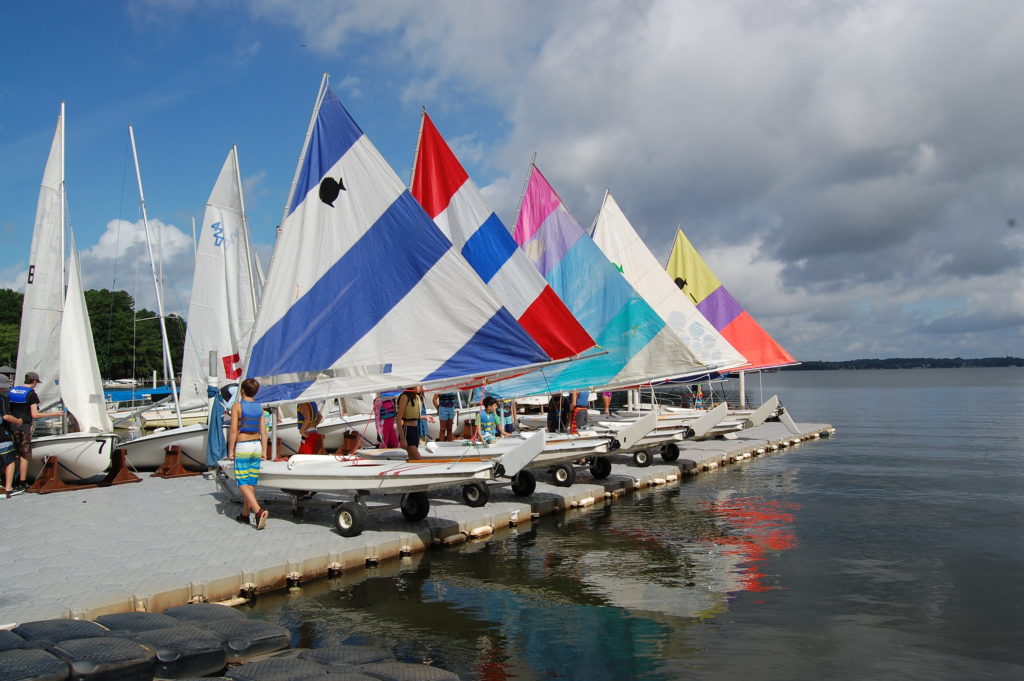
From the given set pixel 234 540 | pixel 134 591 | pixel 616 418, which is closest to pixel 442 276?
pixel 234 540

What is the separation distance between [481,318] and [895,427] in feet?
120

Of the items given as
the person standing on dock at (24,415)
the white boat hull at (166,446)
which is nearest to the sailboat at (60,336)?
the person standing on dock at (24,415)

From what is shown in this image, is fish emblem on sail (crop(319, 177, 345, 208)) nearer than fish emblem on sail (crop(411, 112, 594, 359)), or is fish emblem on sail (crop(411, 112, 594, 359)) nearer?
fish emblem on sail (crop(319, 177, 345, 208))

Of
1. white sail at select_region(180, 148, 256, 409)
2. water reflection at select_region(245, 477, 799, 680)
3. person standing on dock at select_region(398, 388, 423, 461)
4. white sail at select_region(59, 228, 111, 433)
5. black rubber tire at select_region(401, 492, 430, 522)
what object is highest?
white sail at select_region(180, 148, 256, 409)

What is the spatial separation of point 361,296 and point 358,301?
0.09 m

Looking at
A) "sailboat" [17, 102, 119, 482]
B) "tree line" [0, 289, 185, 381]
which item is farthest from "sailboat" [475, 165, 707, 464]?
"tree line" [0, 289, 185, 381]

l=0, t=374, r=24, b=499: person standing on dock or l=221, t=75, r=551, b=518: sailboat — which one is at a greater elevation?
l=221, t=75, r=551, b=518: sailboat

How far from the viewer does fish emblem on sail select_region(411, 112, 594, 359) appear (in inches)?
553

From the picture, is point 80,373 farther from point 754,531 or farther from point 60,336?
point 754,531

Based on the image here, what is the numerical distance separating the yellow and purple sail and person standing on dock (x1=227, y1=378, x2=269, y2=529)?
20367 mm

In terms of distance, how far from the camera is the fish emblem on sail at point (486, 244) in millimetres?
14039

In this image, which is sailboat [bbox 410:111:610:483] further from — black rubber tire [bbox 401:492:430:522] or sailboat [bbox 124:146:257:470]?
sailboat [bbox 124:146:257:470]

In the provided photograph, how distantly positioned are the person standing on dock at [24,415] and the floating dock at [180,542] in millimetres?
757

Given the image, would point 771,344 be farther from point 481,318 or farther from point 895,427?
point 481,318
